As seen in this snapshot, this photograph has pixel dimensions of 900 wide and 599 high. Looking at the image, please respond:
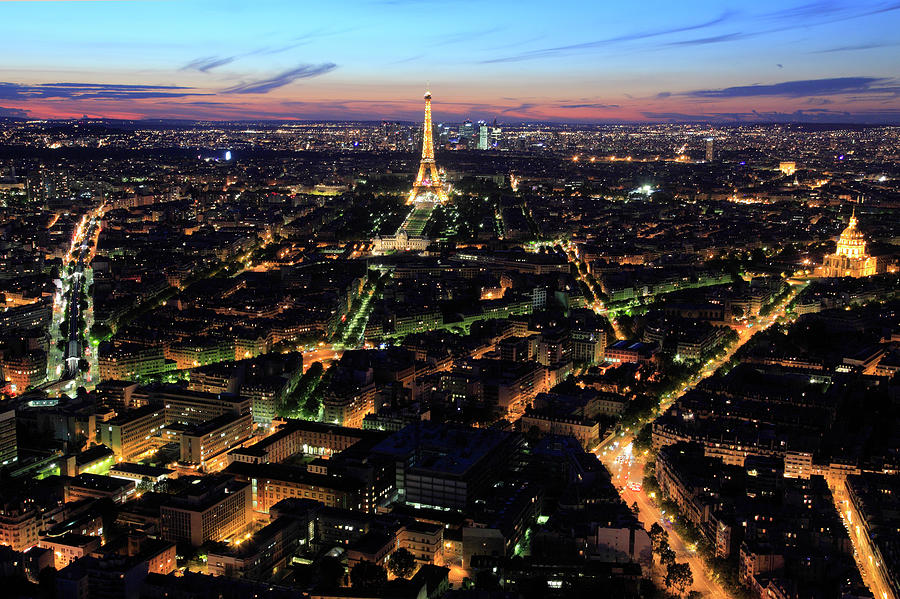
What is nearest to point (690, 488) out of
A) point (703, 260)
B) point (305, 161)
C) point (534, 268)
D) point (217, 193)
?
point (534, 268)

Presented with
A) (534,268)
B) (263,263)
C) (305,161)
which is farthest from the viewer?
(305,161)

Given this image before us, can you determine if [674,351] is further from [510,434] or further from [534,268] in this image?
[534,268]

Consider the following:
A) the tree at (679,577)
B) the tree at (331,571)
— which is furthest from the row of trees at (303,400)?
the tree at (679,577)

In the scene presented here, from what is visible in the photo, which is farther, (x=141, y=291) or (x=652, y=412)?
(x=141, y=291)

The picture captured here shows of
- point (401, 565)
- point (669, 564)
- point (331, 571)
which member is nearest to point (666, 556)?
point (669, 564)

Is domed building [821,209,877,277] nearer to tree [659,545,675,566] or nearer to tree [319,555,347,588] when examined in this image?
tree [659,545,675,566]

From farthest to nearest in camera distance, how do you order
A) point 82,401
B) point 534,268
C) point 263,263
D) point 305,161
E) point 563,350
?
point 305,161
point 263,263
point 534,268
point 563,350
point 82,401

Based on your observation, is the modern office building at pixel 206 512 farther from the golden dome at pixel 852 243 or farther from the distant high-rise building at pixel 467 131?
the distant high-rise building at pixel 467 131
